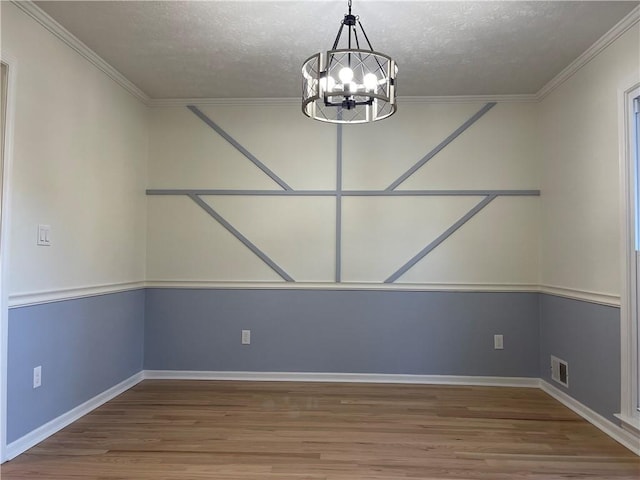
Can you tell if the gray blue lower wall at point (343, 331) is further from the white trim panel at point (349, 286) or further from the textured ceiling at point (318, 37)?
the textured ceiling at point (318, 37)

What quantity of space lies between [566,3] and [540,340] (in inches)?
A: 103

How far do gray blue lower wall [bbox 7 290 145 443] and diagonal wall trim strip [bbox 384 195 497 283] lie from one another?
2318mm

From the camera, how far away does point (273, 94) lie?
3883 millimetres

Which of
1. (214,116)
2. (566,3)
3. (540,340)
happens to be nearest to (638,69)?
(566,3)

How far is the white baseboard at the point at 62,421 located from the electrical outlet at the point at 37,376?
0.88 feet

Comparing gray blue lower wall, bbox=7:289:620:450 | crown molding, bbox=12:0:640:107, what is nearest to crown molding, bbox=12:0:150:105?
crown molding, bbox=12:0:640:107

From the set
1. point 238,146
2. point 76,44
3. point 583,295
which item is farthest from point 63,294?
point 583,295

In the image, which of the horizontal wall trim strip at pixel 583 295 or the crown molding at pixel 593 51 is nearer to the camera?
the crown molding at pixel 593 51

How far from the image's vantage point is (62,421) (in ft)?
9.41

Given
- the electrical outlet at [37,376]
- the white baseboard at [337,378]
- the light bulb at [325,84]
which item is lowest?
the white baseboard at [337,378]

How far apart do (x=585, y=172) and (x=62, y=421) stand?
3896 millimetres

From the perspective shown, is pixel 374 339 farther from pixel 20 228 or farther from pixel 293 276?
pixel 20 228

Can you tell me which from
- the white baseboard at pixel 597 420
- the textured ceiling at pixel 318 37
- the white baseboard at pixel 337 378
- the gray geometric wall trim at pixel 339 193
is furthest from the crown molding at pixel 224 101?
the white baseboard at pixel 597 420

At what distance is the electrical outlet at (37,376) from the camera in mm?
2619
